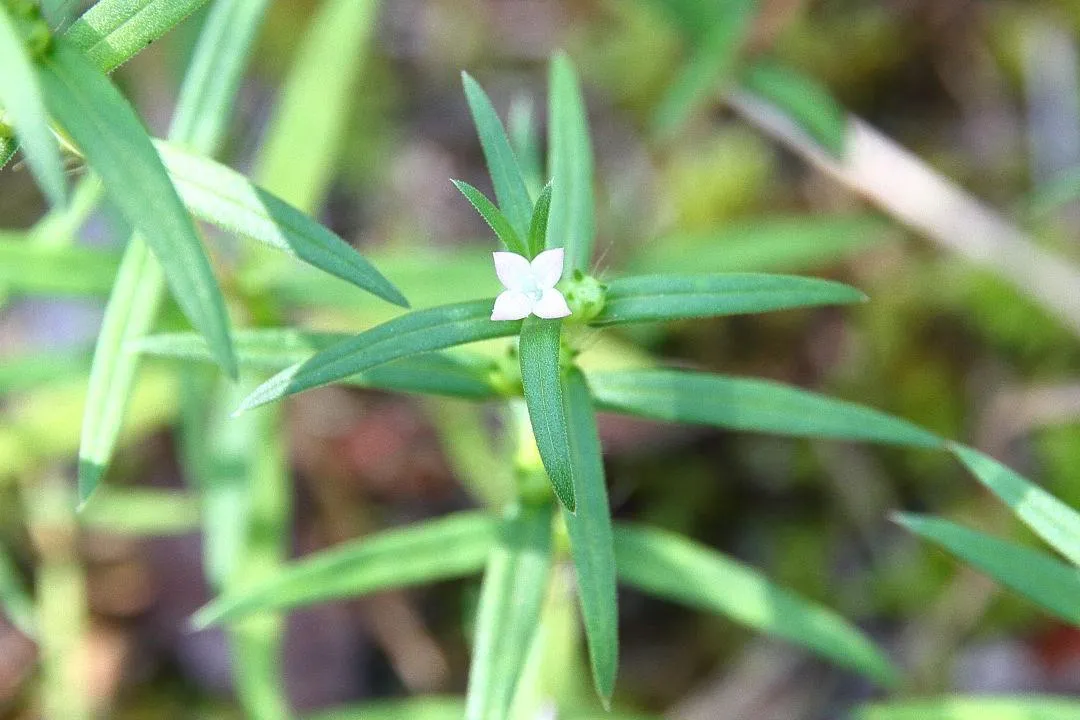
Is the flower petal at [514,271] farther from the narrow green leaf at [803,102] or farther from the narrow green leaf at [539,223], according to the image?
the narrow green leaf at [803,102]

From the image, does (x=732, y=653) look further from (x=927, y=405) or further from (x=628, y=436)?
(x=927, y=405)

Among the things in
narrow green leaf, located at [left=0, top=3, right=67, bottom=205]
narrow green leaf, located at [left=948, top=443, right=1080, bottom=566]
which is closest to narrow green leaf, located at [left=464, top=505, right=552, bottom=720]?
narrow green leaf, located at [left=948, top=443, right=1080, bottom=566]

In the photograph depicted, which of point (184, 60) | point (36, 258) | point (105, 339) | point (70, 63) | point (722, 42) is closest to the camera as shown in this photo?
point (70, 63)

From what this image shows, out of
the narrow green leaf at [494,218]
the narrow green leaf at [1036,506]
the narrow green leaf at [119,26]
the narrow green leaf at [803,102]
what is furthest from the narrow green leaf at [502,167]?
the narrow green leaf at [803,102]

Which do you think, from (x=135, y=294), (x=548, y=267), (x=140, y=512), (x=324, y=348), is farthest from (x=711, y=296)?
(x=140, y=512)

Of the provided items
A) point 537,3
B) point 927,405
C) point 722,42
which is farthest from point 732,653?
point 537,3
